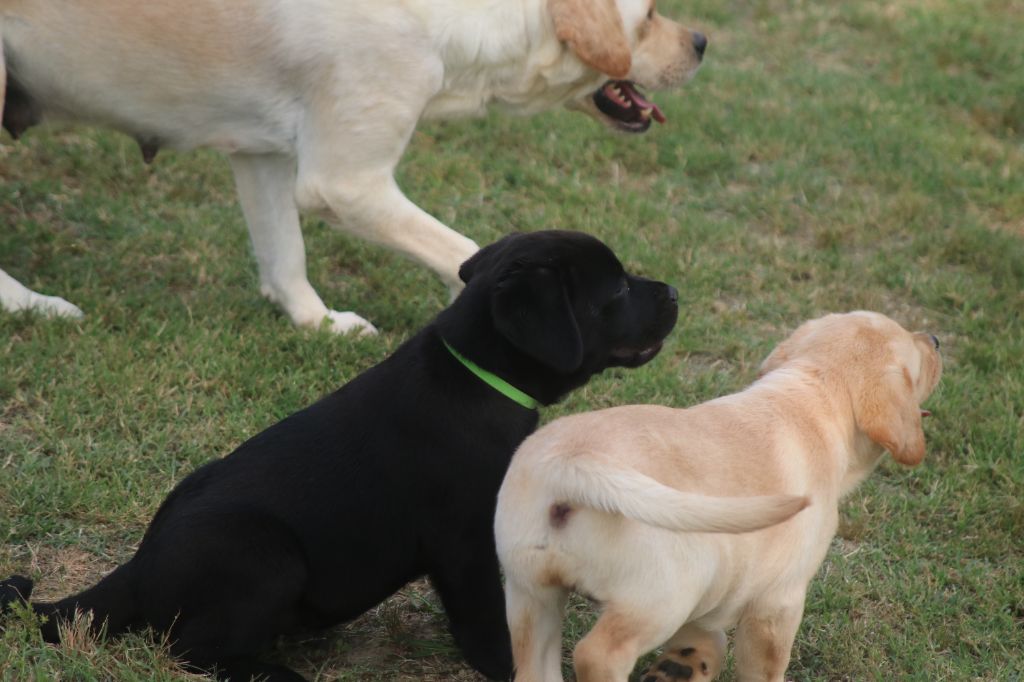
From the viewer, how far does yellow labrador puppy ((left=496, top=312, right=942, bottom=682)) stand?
284 centimetres

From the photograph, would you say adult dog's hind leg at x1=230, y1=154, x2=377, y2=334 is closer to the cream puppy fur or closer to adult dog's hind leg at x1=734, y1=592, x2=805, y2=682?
the cream puppy fur

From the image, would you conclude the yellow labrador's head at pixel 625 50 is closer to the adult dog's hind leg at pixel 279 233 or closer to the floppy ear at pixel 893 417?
the adult dog's hind leg at pixel 279 233

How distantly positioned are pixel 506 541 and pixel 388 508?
1.45 feet

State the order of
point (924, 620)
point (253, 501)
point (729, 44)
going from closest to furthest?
point (253, 501) → point (924, 620) → point (729, 44)

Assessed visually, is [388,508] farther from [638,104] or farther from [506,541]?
[638,104]

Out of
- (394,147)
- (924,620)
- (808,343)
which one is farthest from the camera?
(394,147)

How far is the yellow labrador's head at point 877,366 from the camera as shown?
131 inches

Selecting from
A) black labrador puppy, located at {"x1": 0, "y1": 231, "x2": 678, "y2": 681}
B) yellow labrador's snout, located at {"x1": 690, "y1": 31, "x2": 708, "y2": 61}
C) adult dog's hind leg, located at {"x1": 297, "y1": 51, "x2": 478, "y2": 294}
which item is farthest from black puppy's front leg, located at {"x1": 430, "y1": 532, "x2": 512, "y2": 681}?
yellow labrador's snout, located at {"x1": 690, "y1": 31, "x2": 708, "y2": 61}

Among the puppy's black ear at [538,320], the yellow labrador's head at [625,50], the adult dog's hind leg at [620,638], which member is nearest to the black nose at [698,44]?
the yellow labrador's head at [625,50]

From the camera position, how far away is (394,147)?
4945 mm

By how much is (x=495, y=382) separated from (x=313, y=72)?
198 cm

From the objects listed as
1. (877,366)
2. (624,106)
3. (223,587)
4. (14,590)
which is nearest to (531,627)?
(223,587)

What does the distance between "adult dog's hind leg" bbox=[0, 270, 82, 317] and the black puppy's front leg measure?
2.37 meters

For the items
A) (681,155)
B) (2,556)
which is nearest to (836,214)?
(681,155)
